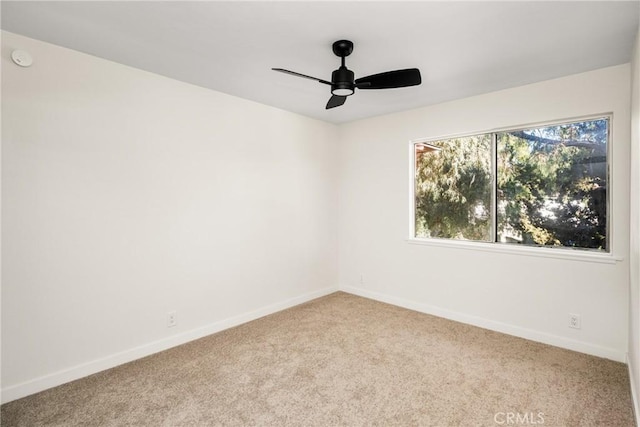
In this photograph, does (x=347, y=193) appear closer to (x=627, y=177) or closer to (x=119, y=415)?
(x=627, y=177)

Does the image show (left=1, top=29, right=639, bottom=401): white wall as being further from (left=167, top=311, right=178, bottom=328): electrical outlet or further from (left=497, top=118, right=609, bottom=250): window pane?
(left=497, top=118, right=609, bottom=250): window pane

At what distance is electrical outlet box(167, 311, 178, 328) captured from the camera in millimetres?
2982

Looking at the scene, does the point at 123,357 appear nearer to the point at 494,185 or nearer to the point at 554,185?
the point at 494,185

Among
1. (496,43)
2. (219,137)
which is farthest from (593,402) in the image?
(219,137)

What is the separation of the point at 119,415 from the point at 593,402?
304 cm

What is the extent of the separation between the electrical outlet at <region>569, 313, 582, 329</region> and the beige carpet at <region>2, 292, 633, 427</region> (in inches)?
9.2

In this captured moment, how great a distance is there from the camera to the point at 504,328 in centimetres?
326

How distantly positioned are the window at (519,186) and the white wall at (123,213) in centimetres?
186

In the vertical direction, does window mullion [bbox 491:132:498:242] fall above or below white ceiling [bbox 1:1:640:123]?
below

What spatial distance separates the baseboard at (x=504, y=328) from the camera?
2749mm

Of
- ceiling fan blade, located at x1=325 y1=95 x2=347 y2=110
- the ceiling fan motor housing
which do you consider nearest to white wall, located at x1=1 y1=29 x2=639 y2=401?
A: ceiling fan blade, located at x1=325 y1=95 x2=347 y2=110

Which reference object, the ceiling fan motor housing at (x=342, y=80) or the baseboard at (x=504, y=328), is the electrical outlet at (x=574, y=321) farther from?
the ceiling fan motor housing at (x=342, y=80)

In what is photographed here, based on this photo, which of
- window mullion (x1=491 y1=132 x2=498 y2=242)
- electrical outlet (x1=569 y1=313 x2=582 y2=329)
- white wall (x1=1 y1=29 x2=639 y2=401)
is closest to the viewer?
white wall (x1=1 y1=29 x2=639 y2=401)

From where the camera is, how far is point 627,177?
102 inches
